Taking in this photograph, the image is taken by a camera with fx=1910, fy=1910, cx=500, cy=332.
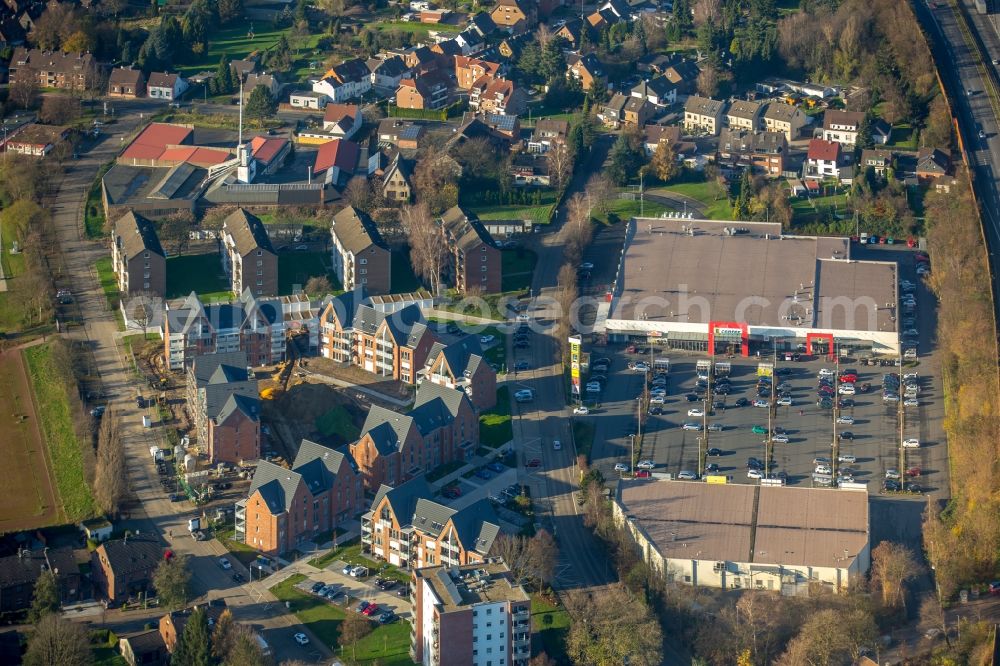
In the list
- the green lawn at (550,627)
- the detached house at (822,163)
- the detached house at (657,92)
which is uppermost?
the detached house at (657,92)

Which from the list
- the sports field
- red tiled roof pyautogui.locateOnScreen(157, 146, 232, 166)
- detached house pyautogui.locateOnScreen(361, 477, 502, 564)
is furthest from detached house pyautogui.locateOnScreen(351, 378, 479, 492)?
red tiled roof pyautogui.locateOnScreen(157, 146, 232, 166)

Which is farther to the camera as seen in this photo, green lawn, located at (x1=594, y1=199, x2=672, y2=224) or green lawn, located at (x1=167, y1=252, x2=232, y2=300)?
green lawn, located at (x1=594, y1=199, x2=672, y2=224)

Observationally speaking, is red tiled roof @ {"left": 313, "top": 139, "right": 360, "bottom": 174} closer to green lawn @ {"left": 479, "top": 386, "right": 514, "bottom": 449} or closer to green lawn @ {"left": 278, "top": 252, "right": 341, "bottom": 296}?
green lawn @ {"left": 278, "top": 252, "right": 341, "bottom": 296}

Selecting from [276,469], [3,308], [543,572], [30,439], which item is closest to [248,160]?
[3,308]

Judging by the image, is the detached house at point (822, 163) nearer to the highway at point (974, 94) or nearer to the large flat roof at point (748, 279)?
the highway at point (974, 94)

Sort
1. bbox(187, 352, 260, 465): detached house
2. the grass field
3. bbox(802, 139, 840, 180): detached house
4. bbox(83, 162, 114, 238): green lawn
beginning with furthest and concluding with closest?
bbox(802, 139, 840, 180): detached house < bbox(83, 162, 114, 238): green lawn < bbox(187, 352, 260, 465): detached house < the grass field

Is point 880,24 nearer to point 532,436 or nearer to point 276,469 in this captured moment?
point 532,436

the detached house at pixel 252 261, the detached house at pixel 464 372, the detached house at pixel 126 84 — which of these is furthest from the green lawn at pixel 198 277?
the detached house at pixel 126 84
